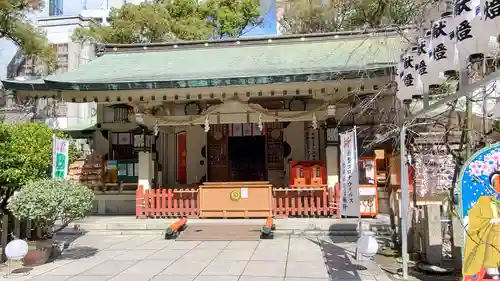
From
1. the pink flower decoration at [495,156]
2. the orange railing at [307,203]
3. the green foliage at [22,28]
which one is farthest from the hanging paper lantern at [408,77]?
the green foliage at [22,28]

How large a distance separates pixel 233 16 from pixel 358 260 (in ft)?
66.7

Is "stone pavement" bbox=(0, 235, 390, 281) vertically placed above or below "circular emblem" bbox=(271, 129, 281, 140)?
below

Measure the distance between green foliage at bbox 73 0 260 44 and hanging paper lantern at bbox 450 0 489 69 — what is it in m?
19.8

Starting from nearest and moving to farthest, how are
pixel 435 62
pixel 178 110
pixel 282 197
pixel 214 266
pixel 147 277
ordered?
pixel 435 62 < pixel 147 277 < pixel 214 266 < pixel 282 197 < pixel 178 110

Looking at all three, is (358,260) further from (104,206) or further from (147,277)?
(104,206)

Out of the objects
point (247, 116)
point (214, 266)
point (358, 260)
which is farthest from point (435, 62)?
point (247, 116)

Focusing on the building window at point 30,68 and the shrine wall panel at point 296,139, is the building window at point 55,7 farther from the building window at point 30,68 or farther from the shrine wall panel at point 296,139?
the shrine wall panel at point 296,139

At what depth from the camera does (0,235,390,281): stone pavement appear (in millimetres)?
6789

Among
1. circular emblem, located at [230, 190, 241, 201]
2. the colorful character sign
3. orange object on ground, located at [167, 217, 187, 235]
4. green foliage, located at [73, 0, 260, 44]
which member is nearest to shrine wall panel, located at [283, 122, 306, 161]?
circular emblem, located at [230, 190, 241, 201]

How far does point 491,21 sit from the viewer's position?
3430 millimetres

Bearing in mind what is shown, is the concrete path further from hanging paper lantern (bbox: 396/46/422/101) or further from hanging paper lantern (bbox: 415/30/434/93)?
hanging paper lantern (bbox: 415/30/434/93)

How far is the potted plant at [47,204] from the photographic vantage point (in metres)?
7.34

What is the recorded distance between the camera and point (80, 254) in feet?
28.8

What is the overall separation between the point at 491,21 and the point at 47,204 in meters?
7.45
